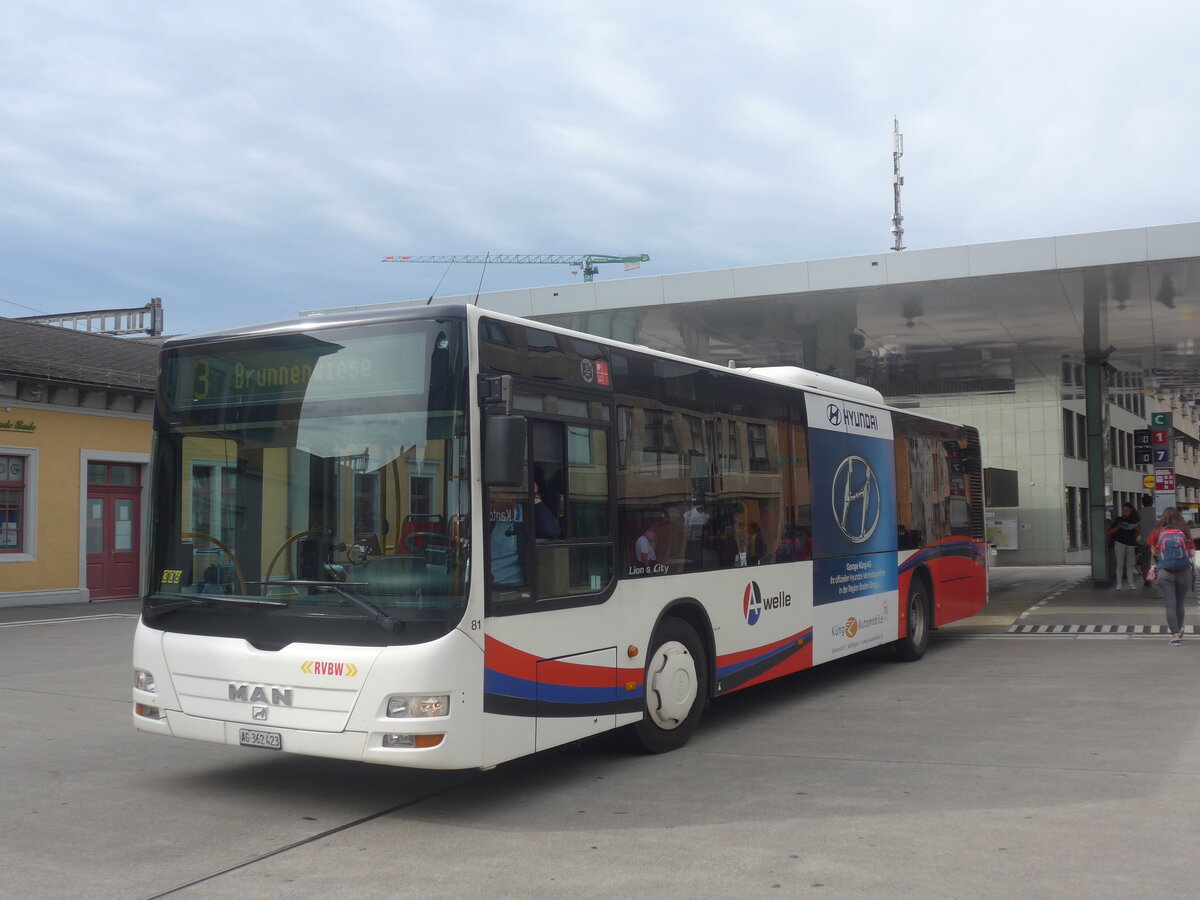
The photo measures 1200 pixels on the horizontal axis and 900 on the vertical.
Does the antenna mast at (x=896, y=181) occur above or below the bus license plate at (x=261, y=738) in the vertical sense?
above

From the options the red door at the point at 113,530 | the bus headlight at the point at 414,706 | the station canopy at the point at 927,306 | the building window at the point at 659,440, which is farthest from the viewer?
the red door at the point at 113,530

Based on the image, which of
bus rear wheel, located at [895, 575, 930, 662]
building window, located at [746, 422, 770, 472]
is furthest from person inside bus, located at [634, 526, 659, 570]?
bus rear wheel, located at [895, 575, 930, 662]

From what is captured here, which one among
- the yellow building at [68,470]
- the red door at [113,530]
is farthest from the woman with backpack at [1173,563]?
the red door at [113,530]

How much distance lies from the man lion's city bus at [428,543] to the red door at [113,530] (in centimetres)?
1679

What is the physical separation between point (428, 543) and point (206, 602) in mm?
1478

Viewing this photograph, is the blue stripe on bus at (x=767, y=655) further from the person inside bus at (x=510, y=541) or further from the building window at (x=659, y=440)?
the person inside bus at (x=510, y=541)

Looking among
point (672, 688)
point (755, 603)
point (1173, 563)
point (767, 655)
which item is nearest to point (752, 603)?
point (755, 603)

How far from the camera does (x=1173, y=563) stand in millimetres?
13375

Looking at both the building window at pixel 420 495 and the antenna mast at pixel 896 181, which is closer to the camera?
the building window at pixel 420 495

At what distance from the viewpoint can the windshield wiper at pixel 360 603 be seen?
5.98 meters

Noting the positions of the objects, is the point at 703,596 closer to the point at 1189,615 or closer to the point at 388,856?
the point at 388,856

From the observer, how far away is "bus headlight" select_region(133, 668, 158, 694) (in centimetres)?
679

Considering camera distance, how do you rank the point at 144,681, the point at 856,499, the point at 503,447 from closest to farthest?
the point at 503,447 < the point at 144,681 < the point at 856,499

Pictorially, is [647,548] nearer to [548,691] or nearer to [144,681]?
[548,691]
